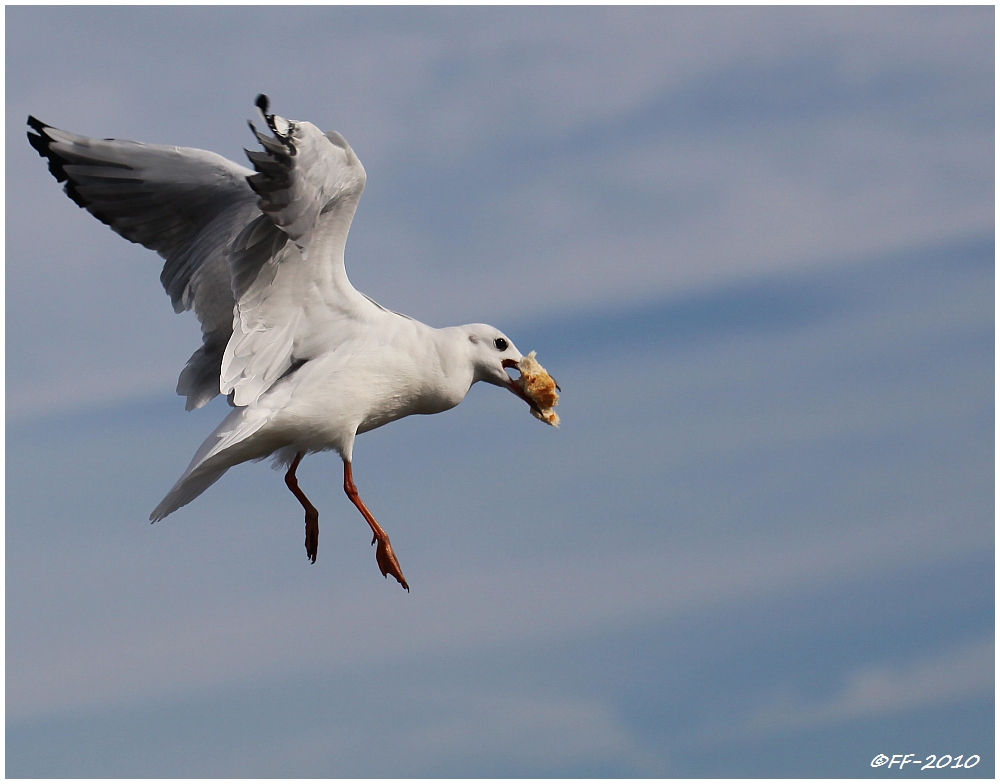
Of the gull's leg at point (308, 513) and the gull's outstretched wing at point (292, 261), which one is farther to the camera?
the gull's leg at point (308, 513)

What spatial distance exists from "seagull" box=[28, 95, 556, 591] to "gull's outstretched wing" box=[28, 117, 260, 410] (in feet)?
0.03


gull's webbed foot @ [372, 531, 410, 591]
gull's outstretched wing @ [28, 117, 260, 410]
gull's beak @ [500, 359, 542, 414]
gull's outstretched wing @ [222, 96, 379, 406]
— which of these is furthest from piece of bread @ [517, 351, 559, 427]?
gull's outstretched wing @ [28, 117, 260, 410]

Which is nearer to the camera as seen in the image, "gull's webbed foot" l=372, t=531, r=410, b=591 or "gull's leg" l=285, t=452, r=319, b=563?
"gull's webbed foot" l=372, t=531, r=410, b=591

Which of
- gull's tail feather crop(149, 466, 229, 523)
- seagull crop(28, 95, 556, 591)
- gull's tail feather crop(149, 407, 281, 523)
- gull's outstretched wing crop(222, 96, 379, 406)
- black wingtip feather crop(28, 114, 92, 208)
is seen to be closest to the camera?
gull's outstretched wing crop(222, 96, 379, 406)

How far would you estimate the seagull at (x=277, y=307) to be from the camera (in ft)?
33.4

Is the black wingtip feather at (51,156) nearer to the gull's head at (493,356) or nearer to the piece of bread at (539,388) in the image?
the gull's head at (493,356)

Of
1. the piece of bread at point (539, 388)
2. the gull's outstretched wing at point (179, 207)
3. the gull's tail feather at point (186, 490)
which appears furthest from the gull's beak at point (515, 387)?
the gull's tail feather at point (186, 490)

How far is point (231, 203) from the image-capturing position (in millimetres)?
11578

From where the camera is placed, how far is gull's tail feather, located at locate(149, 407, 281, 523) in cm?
1032

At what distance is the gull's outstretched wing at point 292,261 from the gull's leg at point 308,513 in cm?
85

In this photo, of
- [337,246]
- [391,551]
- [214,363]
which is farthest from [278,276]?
[391,551]

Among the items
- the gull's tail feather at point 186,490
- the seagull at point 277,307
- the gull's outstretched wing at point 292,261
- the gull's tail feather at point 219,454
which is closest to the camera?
the gull's outstretched wing at point 292,261

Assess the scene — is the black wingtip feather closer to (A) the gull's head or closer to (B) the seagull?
(B) the seagull

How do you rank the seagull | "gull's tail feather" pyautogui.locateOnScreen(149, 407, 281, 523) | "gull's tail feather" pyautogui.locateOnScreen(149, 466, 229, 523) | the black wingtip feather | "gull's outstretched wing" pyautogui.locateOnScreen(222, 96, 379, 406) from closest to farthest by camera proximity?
"gull's outstretched wing" pyautogui.locateOnScreen(222, 96, 379, 406) < the seagull < "gull's tail feather" pyautogui.locateOnScreen(149, 407, 281, 523) < "gull's tail feather" pyautogui.locateOnScreen(149, 466, 229, 523) < the black wingtip feather
